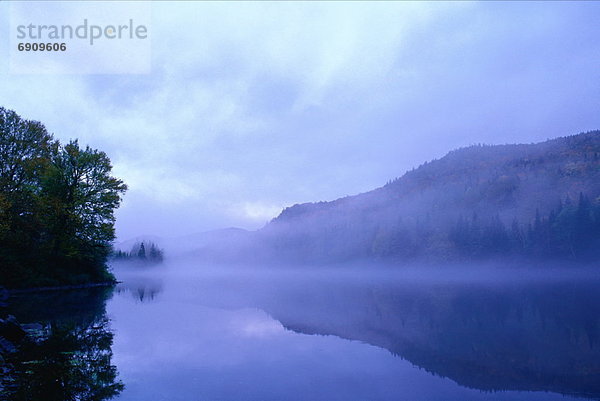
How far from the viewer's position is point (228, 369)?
559 inches

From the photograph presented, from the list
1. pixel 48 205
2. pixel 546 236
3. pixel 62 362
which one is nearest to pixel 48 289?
pixel 48 205

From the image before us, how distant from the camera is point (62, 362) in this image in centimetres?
1366

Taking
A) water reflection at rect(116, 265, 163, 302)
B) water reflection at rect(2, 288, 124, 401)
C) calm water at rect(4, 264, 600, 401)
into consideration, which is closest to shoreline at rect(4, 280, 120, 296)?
water reflection at rect(116, 265, 163, 302)

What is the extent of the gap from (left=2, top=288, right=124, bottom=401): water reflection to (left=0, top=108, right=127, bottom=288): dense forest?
1892 centimetres

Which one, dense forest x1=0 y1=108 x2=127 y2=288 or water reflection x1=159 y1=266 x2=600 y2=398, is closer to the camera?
water reflection x1=159 y1=266 x2=600 y2=398

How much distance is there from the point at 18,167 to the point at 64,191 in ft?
17.2

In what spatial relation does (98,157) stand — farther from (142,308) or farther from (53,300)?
(142,308)

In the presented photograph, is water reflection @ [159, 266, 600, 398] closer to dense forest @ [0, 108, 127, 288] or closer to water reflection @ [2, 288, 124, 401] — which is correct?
water reflection @ [2, 288, 124, 401]

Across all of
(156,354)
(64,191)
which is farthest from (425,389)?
(64,191)

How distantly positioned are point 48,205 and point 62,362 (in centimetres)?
3573

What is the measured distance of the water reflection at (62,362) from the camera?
10875mm

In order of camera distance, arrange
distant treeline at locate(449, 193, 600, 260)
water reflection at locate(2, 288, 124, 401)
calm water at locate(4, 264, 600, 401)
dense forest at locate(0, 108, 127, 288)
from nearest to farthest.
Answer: water reflection at locate(2, 288, 124, 401) < calm water at locate(4, 264, 600, 401) < dense forest at locate(0, 108, 127, 288) < distant treeline at locate(449, 193, 600, 260)

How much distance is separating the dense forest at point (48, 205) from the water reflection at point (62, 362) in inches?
745

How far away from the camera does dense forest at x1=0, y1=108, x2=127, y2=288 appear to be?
3894 cm
